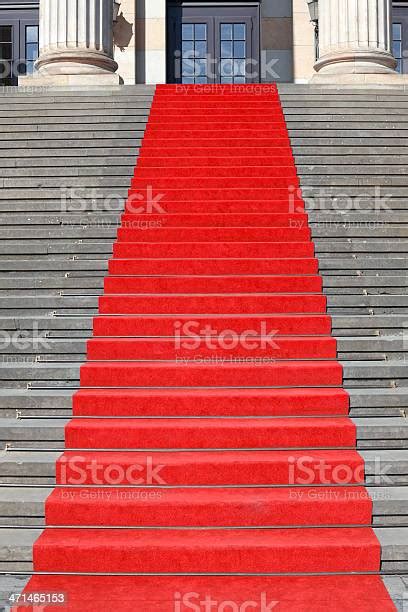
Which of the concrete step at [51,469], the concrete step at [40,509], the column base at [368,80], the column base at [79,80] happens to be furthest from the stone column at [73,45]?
the concrete step at [40,509]

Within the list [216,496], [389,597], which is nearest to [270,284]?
[216,496]

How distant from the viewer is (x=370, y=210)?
706 centimetres

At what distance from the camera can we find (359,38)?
36.0 ft

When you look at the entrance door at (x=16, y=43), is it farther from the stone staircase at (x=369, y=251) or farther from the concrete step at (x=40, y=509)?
the concrete step at (x=40, y=509)

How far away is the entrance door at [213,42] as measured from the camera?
1530 centimetres

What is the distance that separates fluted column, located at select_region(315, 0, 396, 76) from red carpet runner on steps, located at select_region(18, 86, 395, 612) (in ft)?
16.2

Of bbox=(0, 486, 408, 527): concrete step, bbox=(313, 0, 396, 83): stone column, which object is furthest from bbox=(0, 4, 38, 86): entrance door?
bbox=(0, 486, 408, 527): concrete step

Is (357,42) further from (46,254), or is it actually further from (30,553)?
(30,553)

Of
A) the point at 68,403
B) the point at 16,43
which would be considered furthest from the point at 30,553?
the point at 16,43

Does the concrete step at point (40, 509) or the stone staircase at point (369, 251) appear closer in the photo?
the concrete step at point (40, 509)

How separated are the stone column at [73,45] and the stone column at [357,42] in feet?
11.9

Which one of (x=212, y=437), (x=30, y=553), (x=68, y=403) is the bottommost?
(x=30, y=553)

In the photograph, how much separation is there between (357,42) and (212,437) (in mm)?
8742

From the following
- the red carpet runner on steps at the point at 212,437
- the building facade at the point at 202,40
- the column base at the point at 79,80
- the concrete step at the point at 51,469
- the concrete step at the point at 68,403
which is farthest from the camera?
the building facade at the point at 202,40
